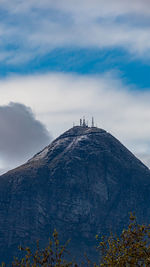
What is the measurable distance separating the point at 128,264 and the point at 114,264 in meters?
1.88

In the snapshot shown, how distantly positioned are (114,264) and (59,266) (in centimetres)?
748

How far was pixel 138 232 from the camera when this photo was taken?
69.3 metres

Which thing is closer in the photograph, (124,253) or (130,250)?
(130,250)

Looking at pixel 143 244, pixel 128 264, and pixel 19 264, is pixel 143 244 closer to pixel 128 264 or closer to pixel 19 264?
pixel 128 264

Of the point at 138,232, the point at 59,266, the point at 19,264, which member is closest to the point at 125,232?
the point at 138,232

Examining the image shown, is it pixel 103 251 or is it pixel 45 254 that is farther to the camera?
pixel 103 251

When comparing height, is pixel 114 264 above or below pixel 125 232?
below

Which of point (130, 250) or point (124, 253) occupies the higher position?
point (130, 250)

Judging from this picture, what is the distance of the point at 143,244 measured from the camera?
67.2 metres

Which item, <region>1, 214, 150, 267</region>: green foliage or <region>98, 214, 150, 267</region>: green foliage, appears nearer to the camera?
<region>98, 214, 150, 267</region>: green foliage

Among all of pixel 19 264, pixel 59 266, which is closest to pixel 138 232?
pixel 59 266

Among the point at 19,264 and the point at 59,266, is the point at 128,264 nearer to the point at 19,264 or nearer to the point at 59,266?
the point at 59,266

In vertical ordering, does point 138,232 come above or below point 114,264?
above

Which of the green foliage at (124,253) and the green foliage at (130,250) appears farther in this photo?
the green foliage at (124,253)
